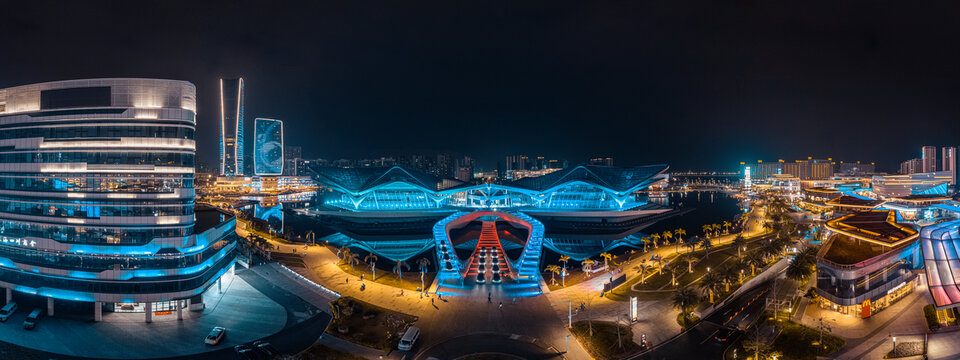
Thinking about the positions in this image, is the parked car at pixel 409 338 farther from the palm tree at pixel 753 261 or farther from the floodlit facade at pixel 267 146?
the floodlit facade at pixel 267 146

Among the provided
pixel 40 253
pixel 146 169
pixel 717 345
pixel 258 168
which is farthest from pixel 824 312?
pixel 258 168

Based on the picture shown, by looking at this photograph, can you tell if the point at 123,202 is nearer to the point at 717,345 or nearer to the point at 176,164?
the point at 176,164

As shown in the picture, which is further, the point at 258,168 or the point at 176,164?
the point at 258,168

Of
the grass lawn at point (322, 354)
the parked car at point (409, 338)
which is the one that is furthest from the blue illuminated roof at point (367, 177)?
the grass lawn at point (322, 354)

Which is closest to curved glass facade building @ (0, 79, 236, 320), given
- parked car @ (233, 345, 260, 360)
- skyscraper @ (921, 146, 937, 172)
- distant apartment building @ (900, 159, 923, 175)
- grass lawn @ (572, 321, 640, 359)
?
parked car @ (233, 345, 260, 360)

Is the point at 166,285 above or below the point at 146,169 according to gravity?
below

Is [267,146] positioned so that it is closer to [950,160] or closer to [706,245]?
[706,245]

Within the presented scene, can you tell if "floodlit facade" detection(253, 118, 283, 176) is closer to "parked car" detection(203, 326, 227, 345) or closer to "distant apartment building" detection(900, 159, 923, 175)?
"parked car" detection(203, 326, 227, 345)
